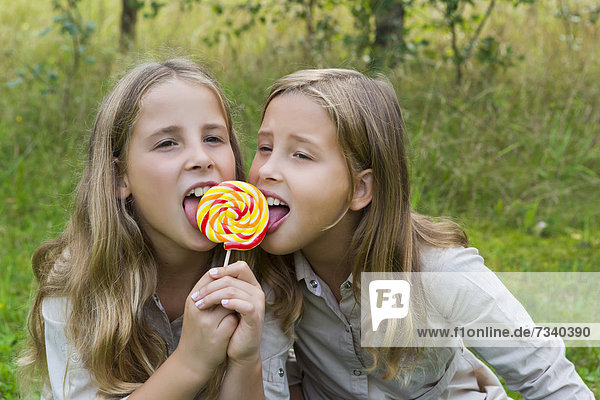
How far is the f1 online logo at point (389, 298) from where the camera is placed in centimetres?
261

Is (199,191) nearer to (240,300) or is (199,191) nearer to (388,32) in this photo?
(240,300)

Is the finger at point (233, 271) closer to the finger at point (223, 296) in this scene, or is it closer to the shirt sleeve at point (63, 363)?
the finger at point (223, 296)

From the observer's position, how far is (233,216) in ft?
7.77

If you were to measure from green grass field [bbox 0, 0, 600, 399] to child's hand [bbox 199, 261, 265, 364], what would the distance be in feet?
5.95

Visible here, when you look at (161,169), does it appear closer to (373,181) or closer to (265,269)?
(265,269)

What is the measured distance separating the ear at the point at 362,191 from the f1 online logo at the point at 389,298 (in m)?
0.28

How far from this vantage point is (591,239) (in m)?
4.72

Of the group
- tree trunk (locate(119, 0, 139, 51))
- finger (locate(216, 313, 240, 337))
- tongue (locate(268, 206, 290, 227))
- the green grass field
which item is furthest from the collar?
tree trunk (locate(119, 0, 139, 51))

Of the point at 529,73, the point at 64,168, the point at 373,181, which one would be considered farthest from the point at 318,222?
the point at 529,73

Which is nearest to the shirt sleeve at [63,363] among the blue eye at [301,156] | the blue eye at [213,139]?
the blue eye at [213,139]

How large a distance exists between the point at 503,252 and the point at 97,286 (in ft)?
9.16

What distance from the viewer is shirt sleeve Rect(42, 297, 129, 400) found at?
250 cm

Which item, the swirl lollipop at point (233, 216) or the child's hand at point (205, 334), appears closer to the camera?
the child's hand at point (205, 334)

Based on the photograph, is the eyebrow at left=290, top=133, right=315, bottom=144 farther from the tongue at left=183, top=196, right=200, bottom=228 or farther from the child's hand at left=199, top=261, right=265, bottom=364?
the child's hand at left=199, top=261, right=265, bottom=364
